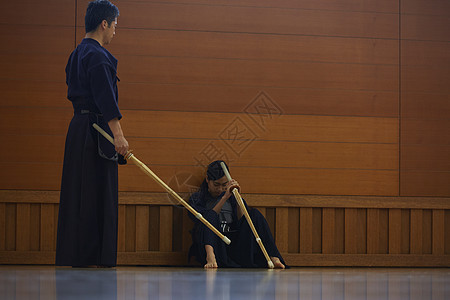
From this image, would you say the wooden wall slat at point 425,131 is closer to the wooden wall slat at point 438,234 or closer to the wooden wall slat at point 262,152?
the wooden wall slat at point 262,152

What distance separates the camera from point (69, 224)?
239 cm

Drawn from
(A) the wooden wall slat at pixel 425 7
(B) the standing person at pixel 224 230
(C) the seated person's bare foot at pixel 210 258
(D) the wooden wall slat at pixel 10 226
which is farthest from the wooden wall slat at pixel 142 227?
(A) the wooden wall slat at pixel 425 7

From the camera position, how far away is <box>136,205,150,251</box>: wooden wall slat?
3.49 metres

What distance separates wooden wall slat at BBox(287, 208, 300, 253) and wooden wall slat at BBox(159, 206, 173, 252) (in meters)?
0.78

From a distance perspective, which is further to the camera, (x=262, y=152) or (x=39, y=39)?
(x=262, y=152)

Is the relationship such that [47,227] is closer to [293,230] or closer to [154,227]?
[154,227]

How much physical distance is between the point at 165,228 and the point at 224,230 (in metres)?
0.44

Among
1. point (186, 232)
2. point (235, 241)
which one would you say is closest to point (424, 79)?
point (235, 241)

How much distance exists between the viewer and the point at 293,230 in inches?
142

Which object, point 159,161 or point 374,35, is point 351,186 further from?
point 159,161

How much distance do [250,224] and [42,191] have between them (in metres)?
1.36

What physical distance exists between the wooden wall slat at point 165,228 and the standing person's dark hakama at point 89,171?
1.05m

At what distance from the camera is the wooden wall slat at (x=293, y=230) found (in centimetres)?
359

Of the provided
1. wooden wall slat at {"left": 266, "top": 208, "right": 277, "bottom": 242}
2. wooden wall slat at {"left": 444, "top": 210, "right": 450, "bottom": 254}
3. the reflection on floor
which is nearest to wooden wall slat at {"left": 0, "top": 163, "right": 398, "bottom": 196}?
wooden wall slat at {"left": 266, "top": 208, "right": 277, "bottom": 242}
